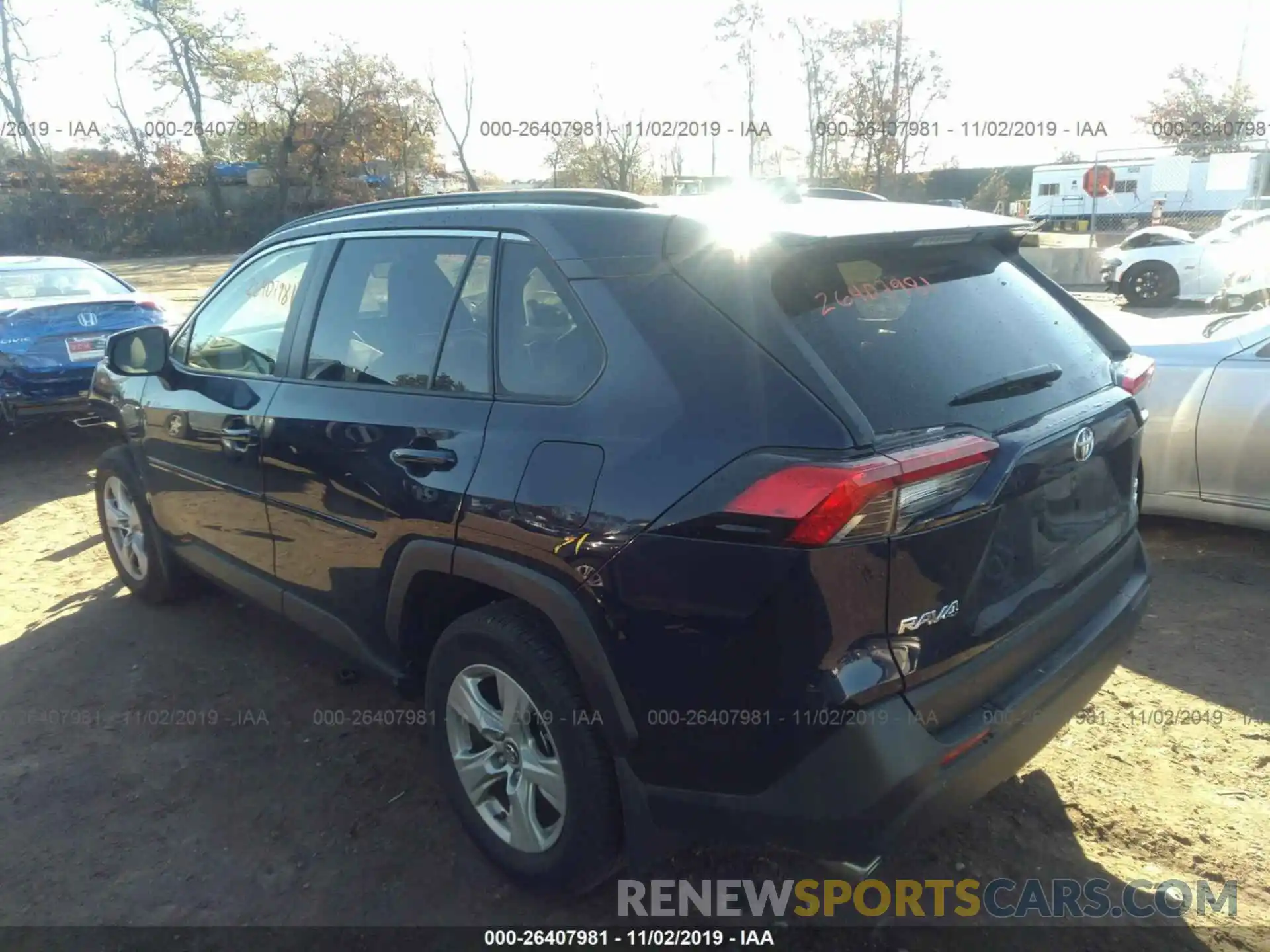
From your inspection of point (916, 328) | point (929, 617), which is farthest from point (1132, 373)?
point (929, 617)

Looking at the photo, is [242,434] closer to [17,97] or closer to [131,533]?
[131,533]

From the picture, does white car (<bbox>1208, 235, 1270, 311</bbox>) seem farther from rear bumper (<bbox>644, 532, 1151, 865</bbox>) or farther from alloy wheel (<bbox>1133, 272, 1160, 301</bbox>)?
rear bumper (<bbox>644, 532, 1151, 865</bbox>)

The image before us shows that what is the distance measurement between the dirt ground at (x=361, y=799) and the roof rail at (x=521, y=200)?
1623mm

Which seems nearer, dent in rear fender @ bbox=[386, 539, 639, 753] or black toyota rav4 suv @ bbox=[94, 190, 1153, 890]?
black toyota rav4 suv @ bbox=[94, 190, 1153, 890]

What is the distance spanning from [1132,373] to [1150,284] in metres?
14.5

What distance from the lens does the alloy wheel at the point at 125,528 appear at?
4578 mm

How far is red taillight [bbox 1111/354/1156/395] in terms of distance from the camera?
2.74 m

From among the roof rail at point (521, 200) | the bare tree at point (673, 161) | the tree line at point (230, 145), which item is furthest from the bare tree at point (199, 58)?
the roof rail at point (521, 200)

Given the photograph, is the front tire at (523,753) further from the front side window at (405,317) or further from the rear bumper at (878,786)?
the front side window at (405,317)

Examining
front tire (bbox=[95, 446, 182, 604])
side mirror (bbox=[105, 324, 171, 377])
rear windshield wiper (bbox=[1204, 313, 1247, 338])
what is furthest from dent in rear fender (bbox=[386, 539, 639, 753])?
rear windshield wiper (bbox=[1204, 313, 1247, 338])

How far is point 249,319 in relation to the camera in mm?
3729

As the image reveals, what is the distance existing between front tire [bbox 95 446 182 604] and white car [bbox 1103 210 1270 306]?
51.1 feet

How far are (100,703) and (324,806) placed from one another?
1409 mm

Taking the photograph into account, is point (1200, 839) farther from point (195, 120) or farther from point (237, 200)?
point (195, 120)
